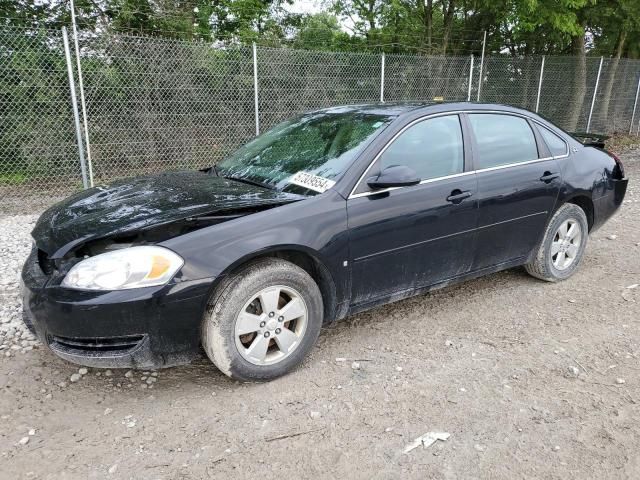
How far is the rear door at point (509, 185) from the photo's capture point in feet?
12.4

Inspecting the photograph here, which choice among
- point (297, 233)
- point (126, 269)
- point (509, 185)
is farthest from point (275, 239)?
point (509, 185)

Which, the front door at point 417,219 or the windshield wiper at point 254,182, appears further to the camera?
the windshield wiper at point 254,182

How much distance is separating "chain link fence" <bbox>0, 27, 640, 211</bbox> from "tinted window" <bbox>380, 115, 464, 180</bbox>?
390 cm

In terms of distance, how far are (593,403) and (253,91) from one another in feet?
23.1

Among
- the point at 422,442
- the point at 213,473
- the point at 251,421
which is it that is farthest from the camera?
the point at 251,421

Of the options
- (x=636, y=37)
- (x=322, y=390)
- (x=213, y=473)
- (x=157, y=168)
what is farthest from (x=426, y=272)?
(x=636, y=37)

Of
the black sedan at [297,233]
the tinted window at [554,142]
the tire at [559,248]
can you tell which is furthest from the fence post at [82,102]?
the tire at [559,248]

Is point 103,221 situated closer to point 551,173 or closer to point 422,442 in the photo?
point 422,442

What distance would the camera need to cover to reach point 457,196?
357 cm

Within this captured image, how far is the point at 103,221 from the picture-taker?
285cm

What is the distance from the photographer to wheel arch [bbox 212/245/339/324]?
2.84 m

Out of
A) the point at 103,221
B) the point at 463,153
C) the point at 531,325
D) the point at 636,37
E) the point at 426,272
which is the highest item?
the point at 636,37

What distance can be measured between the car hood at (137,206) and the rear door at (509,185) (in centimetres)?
157

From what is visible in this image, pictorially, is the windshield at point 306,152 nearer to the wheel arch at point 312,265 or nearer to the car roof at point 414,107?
the car roof at point 414,107
